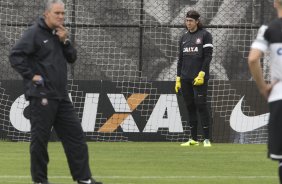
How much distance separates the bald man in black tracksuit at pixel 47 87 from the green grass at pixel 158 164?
94cm

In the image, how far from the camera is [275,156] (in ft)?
26.8

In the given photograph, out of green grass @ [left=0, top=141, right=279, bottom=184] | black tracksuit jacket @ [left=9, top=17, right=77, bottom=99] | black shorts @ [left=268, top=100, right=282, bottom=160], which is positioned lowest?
green grass @ [left=0, top=141, right=279, bottom=184]

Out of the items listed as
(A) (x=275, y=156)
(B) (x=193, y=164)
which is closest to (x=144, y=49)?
(B) (x=193, y=164)

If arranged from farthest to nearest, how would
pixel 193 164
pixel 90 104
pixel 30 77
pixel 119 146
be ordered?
1. pixel 90 104
2. pixel 119 146
3. pixel 193 164
4. pixel 30 77

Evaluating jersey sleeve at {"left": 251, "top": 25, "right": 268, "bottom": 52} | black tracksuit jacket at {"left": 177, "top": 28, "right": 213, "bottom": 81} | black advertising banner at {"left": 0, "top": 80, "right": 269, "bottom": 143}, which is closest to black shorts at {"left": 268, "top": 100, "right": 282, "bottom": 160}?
jersey sleeve at {"left": 251, "top": 25, "right": 268, "bottom": 52}

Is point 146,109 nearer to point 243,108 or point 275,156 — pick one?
point 243,108

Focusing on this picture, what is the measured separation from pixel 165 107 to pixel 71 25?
8.40 feet

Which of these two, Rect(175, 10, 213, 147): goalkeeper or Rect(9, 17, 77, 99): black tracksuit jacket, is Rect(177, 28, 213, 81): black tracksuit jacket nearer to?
Rect(175, 10, 213, 147): goalkeeper

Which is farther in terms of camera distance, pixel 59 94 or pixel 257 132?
pixel 257 132

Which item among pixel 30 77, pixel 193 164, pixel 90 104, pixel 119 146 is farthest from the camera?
pixel 90 104

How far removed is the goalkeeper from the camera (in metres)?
16.9

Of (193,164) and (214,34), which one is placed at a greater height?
(214,34)

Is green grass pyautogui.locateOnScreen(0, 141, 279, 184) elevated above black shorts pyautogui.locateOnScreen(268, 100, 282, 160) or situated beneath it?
situated beneath

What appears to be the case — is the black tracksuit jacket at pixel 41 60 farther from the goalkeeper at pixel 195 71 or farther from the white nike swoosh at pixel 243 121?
the white nike swoosh at pixel 243 121
